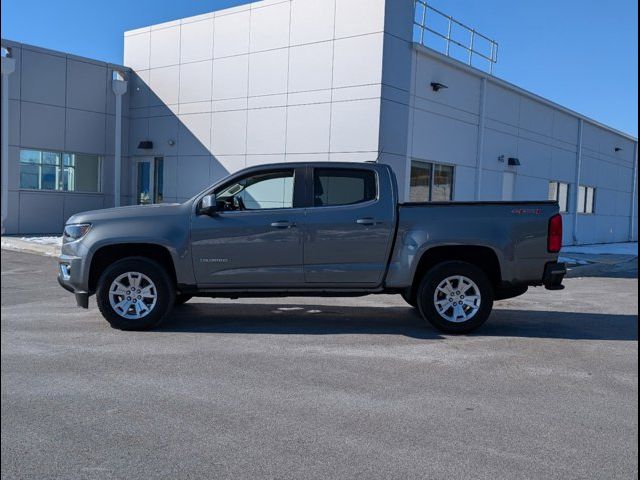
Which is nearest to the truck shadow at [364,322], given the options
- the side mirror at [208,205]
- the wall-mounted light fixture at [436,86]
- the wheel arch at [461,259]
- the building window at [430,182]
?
the wheel arch at [461,259]

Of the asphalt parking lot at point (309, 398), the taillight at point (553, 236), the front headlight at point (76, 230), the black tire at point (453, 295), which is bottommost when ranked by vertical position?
the asphalt parking lot at point (309, 398)

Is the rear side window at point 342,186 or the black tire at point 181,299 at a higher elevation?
the rear side window at point 342,186

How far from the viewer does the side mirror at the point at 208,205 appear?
736cm

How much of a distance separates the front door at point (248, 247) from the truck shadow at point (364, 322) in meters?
0.65

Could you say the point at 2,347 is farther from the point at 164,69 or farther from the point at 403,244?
the point at 164,69

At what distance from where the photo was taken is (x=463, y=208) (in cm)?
760

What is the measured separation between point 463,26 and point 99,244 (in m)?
14.2

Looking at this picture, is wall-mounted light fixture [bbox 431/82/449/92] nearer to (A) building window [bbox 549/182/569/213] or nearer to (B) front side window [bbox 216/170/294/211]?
(A) building window [bbox 549/182/569/213]

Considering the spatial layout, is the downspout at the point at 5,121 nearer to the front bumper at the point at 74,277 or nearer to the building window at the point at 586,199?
the front bumper at the point at 74,277

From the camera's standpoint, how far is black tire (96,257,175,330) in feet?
24.0

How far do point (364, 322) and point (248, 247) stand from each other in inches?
77.8

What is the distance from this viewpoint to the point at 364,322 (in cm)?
835

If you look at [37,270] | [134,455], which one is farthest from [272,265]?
[37,270]

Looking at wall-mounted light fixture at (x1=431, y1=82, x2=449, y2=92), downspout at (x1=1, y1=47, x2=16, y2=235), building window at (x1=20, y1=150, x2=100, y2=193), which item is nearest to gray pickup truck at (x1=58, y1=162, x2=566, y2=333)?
downspout at (x1=1, y1=47, x2=16, y2=235)
